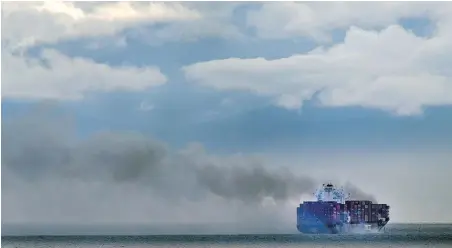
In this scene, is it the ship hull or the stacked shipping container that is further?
the ship hull

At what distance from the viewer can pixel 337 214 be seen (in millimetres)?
19000

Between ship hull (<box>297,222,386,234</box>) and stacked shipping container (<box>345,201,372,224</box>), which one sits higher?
stacked shipping container (<box>345,201,372,224</box>)

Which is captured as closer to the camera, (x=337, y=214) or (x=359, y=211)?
(x=359, y=211)

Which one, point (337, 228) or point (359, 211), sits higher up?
point (359, 211)

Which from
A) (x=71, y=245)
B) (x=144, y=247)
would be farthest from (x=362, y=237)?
(x=71, y=245)

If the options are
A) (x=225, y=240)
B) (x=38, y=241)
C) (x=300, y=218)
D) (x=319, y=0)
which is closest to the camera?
(x=319, y=0)

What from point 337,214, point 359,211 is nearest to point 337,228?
point 337,214

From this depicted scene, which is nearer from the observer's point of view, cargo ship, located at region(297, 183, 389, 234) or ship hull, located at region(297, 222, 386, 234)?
cargo ship, located at region(297, 183, 389, 234)

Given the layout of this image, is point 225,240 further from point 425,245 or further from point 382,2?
point 382,2

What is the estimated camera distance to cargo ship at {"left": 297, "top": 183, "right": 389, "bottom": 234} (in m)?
16.5

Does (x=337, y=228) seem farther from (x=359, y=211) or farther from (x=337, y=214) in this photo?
(x=359, y=211)

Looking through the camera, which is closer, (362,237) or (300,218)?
(300,218)

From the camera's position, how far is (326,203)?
1722 centimetres

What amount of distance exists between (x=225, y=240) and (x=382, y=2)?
9.55 m
